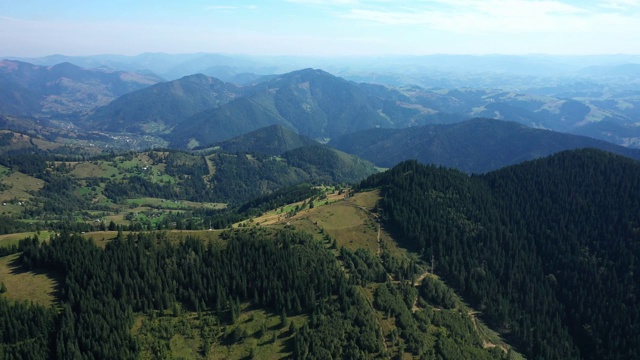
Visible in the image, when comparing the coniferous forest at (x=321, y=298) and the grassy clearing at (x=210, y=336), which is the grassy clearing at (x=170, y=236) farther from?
the grassy clearing at (x=210, y=336)

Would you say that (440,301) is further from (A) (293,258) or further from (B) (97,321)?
(B) (97,321)

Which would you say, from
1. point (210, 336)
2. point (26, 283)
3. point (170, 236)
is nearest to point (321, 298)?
point (210, 336)

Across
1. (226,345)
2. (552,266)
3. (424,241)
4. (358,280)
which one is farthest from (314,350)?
(552,266)

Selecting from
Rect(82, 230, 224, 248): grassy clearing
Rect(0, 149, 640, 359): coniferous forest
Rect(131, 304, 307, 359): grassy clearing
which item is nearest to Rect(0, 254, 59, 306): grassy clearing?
Rect(0, 149, 640, 359): coniferous forest

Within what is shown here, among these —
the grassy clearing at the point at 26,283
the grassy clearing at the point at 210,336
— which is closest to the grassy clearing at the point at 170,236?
the grassy clearing at the point at 26,283

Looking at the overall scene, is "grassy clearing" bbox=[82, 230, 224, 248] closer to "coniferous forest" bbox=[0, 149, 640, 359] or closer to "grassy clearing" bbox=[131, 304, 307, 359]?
"coniferous forest" bbox=[0, 149, 640, 359]

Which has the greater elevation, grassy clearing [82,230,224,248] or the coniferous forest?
grassy clearing [82,230,224,248]

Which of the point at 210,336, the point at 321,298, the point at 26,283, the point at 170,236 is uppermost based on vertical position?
the point at 170,236

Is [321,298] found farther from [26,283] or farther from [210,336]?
[26,283]
